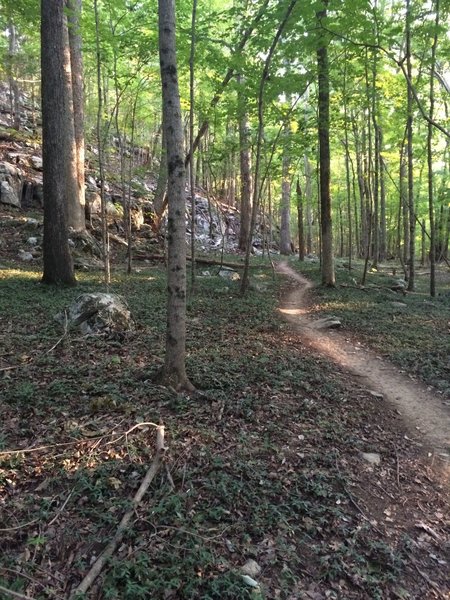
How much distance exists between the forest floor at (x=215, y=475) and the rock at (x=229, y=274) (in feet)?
24.7

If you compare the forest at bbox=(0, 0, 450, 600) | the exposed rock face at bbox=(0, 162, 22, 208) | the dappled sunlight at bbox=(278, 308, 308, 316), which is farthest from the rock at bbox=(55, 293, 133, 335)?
the exposed rock face at bbox=(0, 162, 22, 208)

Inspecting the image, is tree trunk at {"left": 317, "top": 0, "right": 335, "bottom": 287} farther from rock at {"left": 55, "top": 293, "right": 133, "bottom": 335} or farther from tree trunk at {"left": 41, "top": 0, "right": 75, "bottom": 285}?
rock at {"left": 55, "top": 293, "right": 133, "bottom": 335}

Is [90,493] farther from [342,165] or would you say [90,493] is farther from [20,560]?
[342,165]

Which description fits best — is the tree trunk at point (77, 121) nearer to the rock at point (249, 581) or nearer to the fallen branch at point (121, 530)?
the fallen branch at point (121, 530)

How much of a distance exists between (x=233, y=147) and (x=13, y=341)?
9302 millimetres

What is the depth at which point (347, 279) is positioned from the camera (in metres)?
15.7

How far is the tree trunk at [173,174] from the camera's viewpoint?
14.0 ft

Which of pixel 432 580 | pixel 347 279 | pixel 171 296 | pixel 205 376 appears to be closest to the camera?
pixel 432 580

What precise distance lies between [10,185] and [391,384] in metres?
15.1

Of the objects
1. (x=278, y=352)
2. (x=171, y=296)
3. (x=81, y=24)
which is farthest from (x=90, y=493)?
(x=81, y=24)

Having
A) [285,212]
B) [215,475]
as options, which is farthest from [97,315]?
[285,212]

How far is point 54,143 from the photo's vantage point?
943 centimetres

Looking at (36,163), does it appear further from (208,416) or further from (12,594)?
(12,594)

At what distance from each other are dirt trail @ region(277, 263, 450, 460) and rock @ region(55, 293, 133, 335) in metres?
3.57
